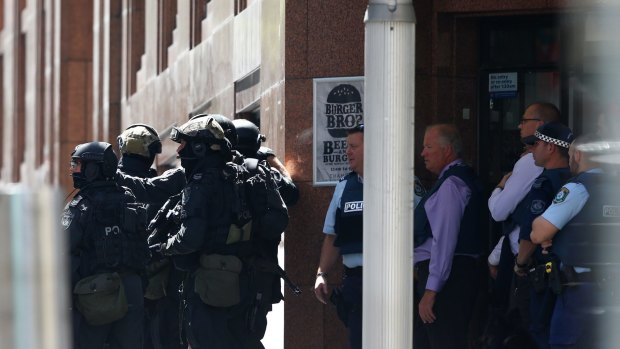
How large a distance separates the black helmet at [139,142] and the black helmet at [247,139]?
72 cm

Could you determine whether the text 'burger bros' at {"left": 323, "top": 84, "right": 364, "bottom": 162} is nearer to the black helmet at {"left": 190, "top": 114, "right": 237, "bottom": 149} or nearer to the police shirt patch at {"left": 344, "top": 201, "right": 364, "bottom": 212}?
the black helmet at {"left": 190, "top": 114, "right": 237, "bottom": 149}

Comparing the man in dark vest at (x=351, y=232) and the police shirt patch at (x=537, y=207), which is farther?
the man in dark vest at (x=351, y=232)

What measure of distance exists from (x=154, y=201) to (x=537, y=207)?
10.0 ft

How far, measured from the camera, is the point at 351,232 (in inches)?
322

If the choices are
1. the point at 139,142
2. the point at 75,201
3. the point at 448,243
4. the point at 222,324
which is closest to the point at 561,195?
the point at 448,243

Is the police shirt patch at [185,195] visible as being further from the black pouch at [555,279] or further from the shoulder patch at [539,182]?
the black pouch at [555,279]

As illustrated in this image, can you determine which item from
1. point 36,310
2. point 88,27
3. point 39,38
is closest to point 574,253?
point 36,310

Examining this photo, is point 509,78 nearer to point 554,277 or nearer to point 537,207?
point 537,207

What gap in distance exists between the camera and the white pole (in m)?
5.93

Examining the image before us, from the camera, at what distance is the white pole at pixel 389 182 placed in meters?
5.93

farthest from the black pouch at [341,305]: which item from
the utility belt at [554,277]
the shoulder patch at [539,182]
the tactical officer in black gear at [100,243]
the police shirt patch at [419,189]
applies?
the shoulder patch at [539,182]

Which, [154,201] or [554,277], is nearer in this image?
[554,277]

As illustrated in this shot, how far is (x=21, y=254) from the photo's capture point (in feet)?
5.77

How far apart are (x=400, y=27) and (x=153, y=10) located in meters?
13.5
